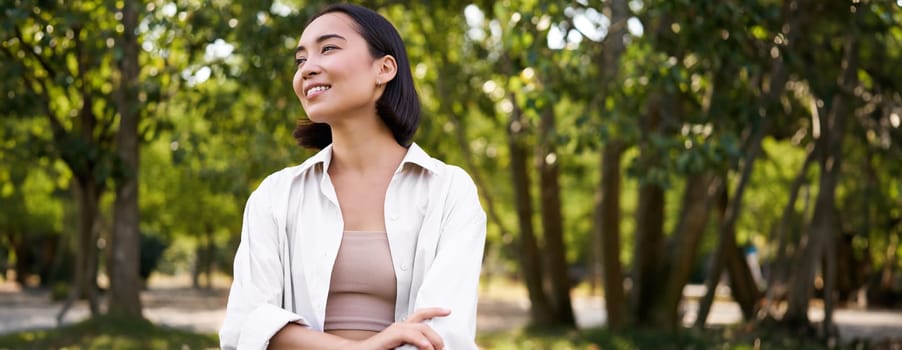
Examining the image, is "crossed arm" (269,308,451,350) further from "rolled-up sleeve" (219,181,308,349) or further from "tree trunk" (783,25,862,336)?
"tree trunk" (783,25,862,336)

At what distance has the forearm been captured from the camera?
7.85 feet

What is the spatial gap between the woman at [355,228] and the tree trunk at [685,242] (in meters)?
10.7

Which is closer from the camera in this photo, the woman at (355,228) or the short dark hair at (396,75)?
the woman at (355,228)

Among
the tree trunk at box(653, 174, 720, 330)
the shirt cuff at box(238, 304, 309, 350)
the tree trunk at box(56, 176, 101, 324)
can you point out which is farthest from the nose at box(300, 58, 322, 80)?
the tree trunk at box(56, 176, 101, 324)

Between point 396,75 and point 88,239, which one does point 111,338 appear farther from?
point 396,75

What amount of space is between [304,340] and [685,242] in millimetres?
11583

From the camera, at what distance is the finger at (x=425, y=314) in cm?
236

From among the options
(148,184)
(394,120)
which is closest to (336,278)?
(394,120)

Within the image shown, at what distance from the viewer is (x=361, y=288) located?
250 centimetres

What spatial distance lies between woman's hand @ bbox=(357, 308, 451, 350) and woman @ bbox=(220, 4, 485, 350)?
0.01m

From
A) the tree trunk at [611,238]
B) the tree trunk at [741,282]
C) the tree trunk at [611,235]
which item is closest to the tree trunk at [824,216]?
the tree trunk at [611,235]

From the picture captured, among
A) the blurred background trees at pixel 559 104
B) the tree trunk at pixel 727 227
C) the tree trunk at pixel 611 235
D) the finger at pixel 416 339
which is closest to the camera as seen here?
the finger at pixel 416 339

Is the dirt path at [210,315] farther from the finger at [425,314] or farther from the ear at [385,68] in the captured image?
the finger at [425,314]

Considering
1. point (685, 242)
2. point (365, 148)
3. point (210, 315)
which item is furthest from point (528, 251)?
point (365, 148)
